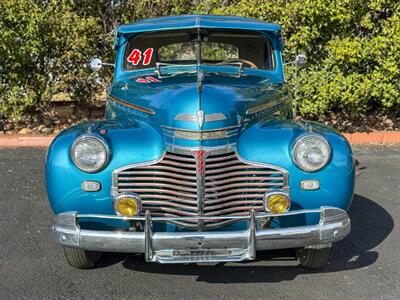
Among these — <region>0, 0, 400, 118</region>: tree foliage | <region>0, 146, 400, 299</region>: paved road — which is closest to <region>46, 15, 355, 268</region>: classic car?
<region>0, 146, 400, 299</region>: paved road

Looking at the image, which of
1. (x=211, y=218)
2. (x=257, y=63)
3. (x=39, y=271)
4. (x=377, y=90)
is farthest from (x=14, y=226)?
(x=377, y=90)

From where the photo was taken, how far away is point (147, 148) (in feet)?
10.9

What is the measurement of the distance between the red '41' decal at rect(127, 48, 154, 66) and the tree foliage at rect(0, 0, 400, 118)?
3408 mm

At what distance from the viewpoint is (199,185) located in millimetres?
3213

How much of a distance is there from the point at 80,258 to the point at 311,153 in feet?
5.96

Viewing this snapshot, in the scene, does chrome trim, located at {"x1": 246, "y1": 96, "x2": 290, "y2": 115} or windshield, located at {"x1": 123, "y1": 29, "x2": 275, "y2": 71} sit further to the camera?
windshield, located at {"x1": 123, "y1": 29, "x2": 275, "y2": 71}

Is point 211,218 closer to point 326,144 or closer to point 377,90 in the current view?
point 326,144

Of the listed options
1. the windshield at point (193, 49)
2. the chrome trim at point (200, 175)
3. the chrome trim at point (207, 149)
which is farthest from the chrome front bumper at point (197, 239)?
the windshield at point (193, 49)

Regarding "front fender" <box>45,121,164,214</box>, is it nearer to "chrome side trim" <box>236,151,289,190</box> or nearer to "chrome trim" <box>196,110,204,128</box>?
"chrome trim" <box>196,110,204,128</box>

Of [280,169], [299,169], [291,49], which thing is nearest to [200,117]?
[280,169]

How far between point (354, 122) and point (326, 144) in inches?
230

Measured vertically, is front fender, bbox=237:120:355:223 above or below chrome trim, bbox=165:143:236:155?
below

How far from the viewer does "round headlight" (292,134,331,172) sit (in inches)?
129

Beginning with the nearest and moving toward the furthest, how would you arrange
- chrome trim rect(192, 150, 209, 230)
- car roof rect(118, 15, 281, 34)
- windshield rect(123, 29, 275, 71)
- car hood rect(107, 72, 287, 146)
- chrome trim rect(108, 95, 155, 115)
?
chrome trim rect(192, 150, 209, 230), car hood rect(107, 72, 287, 146), chrome trim rect(108, 95, 155, 115), car roof rect(118, 15, 281, 34), windshield rect(123, 29, 275, 71)
